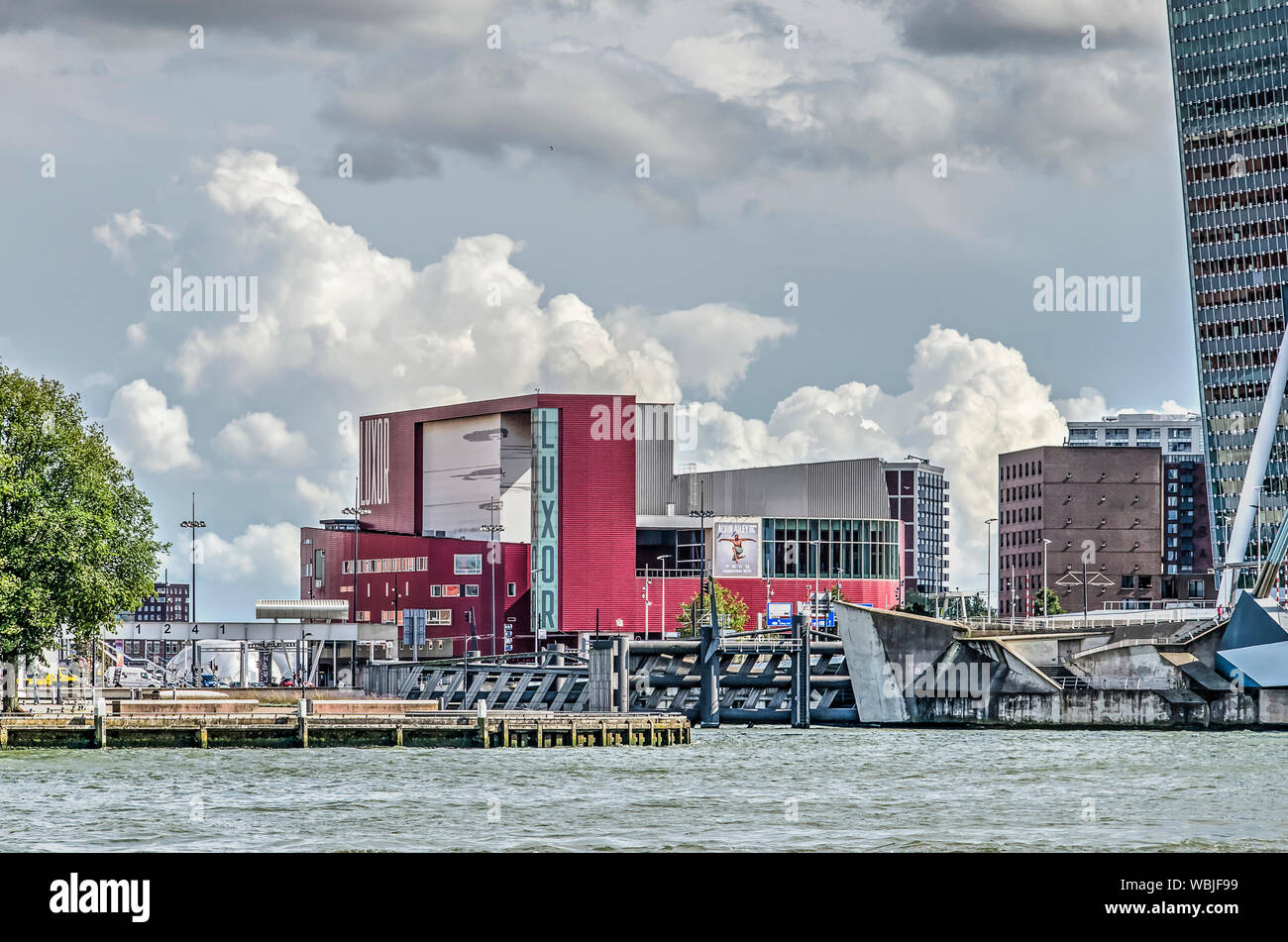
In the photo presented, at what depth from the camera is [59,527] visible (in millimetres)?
77812

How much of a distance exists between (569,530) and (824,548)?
28.7m

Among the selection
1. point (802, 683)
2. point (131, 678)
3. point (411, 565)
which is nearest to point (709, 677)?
point (802, 683)

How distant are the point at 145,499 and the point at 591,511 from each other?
289 feet

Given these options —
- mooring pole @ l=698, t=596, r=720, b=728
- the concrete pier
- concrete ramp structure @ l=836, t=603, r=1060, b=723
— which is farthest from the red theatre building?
the concrete pier

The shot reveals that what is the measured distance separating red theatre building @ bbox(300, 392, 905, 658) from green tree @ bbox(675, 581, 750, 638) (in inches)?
83.6

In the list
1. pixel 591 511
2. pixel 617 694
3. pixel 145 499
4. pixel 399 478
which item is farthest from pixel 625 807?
pixel 399 478

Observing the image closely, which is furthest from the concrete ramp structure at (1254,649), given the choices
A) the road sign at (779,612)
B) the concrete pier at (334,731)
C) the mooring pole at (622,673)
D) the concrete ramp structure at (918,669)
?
the road sign at (779,612)

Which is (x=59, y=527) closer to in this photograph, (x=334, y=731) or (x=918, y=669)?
(x=334, y=731)

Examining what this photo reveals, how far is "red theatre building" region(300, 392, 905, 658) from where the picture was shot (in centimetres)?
16925

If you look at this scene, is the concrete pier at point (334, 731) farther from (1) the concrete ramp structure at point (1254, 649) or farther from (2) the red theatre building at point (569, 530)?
(2) the red theatre building at point (569, 530)

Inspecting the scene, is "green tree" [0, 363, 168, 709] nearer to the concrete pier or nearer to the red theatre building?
the concrete pier

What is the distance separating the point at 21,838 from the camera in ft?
138

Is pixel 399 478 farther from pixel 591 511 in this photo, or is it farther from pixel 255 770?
pixel 255 770

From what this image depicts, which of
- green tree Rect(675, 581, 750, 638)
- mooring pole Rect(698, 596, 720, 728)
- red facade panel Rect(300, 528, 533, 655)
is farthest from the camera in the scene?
red facade panel Rect(300, 528, 533, 655)
